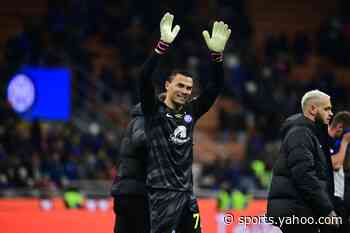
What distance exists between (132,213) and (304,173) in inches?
57.2

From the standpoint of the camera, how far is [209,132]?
23.7 m

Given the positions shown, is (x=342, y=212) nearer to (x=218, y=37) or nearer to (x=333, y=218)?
(x=333, y=218)

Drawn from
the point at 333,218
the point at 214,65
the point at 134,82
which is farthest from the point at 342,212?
the point at 134,82

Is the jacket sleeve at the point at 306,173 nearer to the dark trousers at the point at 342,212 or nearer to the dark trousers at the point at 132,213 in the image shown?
the dark trousers at the point at 342,212

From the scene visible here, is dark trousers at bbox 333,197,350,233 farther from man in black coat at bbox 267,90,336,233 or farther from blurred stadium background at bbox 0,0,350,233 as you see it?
blurred stadium background at bbox 0,0,350,233

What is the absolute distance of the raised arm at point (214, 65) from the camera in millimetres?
7648

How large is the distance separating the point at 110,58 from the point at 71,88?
94.8 inches

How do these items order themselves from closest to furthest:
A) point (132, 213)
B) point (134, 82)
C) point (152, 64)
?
1. point (152, 64)
2. point (132, 213)
3. point (134, 82)

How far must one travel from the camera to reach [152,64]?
716cm

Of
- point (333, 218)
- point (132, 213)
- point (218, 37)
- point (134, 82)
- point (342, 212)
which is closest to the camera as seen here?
point (333, 218)

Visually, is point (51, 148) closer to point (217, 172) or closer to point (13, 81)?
point (13, 81)

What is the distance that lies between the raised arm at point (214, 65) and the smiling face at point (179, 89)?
10.1 inches

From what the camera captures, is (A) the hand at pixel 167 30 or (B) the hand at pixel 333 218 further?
(B) the hand at pixel 333 218

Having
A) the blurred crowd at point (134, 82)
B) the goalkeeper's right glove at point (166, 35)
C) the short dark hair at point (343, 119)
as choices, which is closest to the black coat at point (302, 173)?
the short dark hair at point (343, 119)
